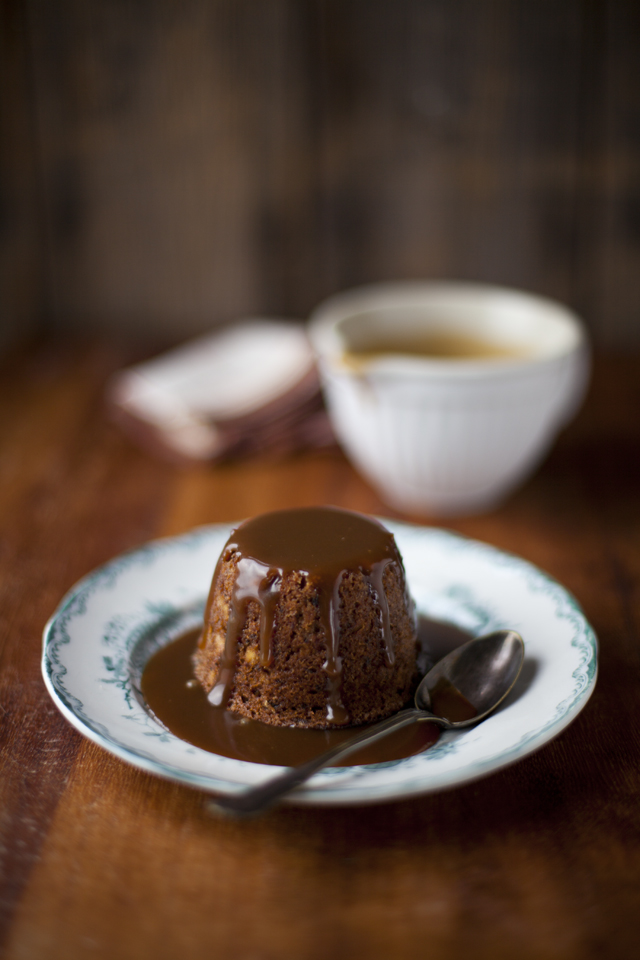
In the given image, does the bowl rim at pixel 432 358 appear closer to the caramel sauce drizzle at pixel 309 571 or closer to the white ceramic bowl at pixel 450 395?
the white ceramic bowl at pixel 450 395

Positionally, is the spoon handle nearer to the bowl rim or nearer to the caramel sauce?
the bowl rim

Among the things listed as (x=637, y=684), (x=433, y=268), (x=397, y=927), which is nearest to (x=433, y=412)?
(x=637, y=684)

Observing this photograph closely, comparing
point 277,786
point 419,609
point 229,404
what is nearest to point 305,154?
point 229,404

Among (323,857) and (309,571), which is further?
(309,571)

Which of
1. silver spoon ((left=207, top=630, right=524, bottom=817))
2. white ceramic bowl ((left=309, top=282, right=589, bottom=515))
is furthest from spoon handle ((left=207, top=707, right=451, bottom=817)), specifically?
white ceramic bowl ((left=309, top=282, right=589, bottom=515))

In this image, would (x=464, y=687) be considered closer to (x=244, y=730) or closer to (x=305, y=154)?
(x=244, y=730)

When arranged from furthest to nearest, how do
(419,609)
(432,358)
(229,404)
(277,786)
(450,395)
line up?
(229,404), (432,358), (450,395), (419,609), (277,786)
